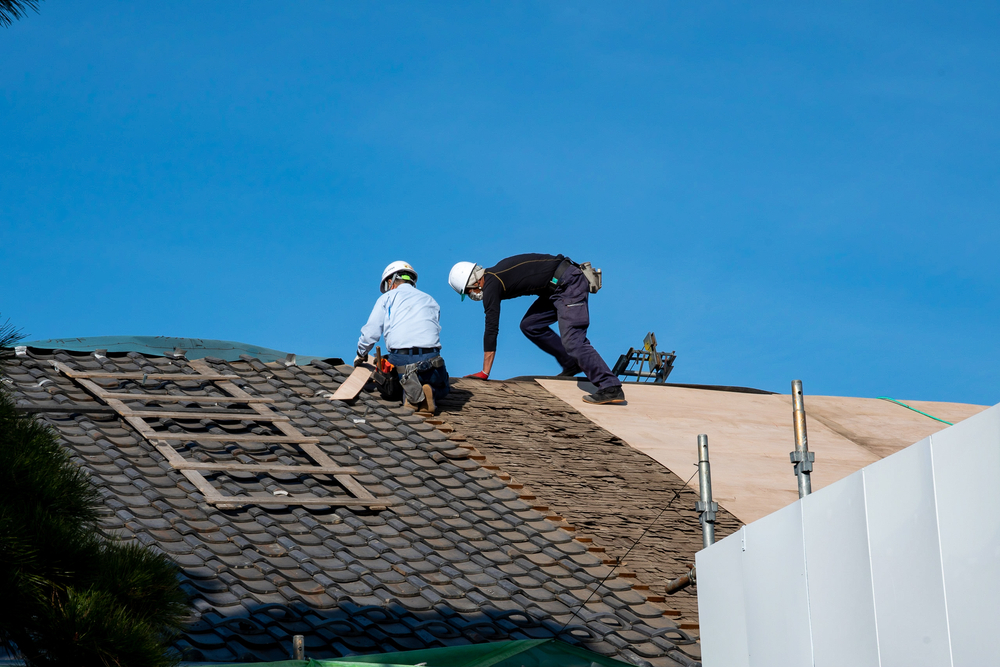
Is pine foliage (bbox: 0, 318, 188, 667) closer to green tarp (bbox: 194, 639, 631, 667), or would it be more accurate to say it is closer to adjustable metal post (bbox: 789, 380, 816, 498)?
green tarp (bbox: 194, 639, 631, 667)

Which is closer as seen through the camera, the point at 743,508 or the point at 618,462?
the point at 743,508

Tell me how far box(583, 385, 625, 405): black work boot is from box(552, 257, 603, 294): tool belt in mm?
1011

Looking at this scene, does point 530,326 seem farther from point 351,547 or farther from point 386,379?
point 351,547

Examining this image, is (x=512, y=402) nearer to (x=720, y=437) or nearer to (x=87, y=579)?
(x=720, y=437)

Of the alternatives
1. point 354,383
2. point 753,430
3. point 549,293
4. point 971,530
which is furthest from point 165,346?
point 971,530

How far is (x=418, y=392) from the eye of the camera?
8.94 m

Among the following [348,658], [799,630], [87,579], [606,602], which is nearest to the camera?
[87,579]

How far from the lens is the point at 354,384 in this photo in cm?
914

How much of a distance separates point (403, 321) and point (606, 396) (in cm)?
233

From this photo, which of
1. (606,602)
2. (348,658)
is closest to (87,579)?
Result: (348,658)

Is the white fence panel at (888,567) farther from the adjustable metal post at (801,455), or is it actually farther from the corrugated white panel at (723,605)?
the adjustable metal post at (801,455)

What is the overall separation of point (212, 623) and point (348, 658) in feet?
2.51

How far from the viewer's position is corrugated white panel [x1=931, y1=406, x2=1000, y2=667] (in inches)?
110

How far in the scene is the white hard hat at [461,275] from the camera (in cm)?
1004
